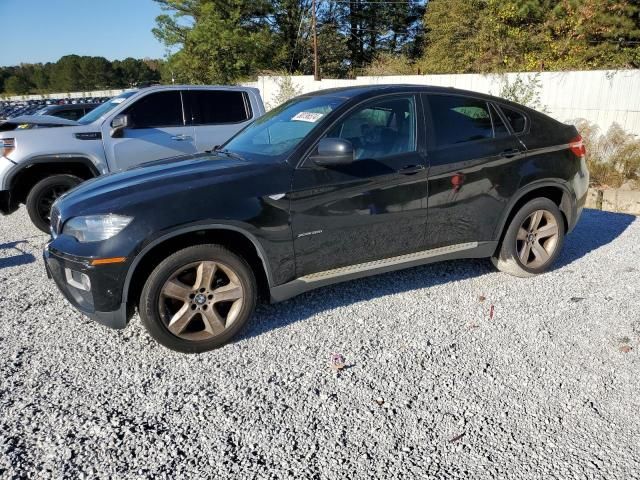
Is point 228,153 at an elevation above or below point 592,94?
below

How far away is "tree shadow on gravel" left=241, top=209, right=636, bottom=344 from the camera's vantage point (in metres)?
3.82

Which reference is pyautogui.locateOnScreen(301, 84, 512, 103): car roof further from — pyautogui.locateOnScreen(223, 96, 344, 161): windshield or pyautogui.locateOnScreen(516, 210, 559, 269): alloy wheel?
pyautogui.locateOnScreen(516, 210, 559, 269): alloy wheel

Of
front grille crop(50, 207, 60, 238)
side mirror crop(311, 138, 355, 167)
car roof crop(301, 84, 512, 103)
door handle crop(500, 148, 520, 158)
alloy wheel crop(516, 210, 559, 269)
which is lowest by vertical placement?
alloy wheel crop(516, 210, 559, 269)

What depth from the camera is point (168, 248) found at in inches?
125

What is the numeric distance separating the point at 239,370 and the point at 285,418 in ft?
1.92

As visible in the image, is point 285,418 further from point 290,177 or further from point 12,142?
point 12,142

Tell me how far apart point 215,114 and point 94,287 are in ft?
15.5

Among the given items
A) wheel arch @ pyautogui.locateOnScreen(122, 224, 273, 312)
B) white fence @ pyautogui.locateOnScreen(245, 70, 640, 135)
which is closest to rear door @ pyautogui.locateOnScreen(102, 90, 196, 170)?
wheel arch @ pyautogui.locateOnScreen(122, 224, 273, 312)

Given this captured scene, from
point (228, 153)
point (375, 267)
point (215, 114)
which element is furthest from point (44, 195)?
point (375, 267)

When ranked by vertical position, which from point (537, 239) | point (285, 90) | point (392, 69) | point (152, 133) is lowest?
point (537, 239)

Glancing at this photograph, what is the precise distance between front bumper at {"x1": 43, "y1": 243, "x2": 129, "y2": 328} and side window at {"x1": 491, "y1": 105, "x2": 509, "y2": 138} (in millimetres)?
3238

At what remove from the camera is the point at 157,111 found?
268 inches

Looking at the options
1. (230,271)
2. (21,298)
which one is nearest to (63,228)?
(230,271)

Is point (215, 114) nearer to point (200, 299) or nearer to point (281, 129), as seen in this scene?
point (281, 129)
